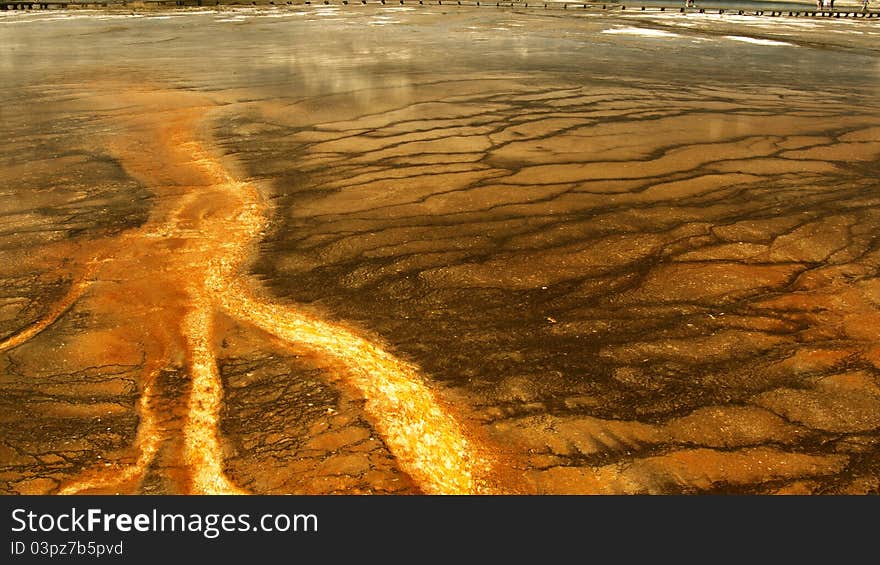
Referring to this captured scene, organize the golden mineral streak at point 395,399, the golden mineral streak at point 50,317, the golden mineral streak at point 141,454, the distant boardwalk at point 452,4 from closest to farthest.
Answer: the golden mineral streak at point 141,454 → the golden mineral streak at point 395,399 → the golden mineral streak at point 50,317 → the distant boardwalk at point 452,4

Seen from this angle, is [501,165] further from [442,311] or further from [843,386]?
[843,386]

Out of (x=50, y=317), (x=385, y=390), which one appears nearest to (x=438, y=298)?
(x=385, y=390)

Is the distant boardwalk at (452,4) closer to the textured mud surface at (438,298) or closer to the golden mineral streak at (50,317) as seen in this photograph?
the textured mud surface at (438,298)

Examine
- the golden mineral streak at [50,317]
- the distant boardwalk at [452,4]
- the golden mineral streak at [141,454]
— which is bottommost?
the golden mineral streak at [141,454]

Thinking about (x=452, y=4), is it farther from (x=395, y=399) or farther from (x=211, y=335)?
(x=395, y=399)

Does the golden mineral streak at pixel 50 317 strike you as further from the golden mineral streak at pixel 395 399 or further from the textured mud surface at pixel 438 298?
the golden mineral streak at pixel 395 399

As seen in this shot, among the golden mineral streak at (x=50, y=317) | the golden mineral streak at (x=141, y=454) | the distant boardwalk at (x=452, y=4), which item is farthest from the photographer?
the distant boardwalk at (x=452, y=4)

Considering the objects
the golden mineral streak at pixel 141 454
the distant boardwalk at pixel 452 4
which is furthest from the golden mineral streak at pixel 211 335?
the distant boardwalk at pixel 452 4

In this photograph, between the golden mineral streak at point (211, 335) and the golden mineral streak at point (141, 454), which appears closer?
the golden mineral streak at point (141, 454)

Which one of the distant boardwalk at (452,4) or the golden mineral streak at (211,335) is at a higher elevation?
the distant boardwalk at (452,4)
